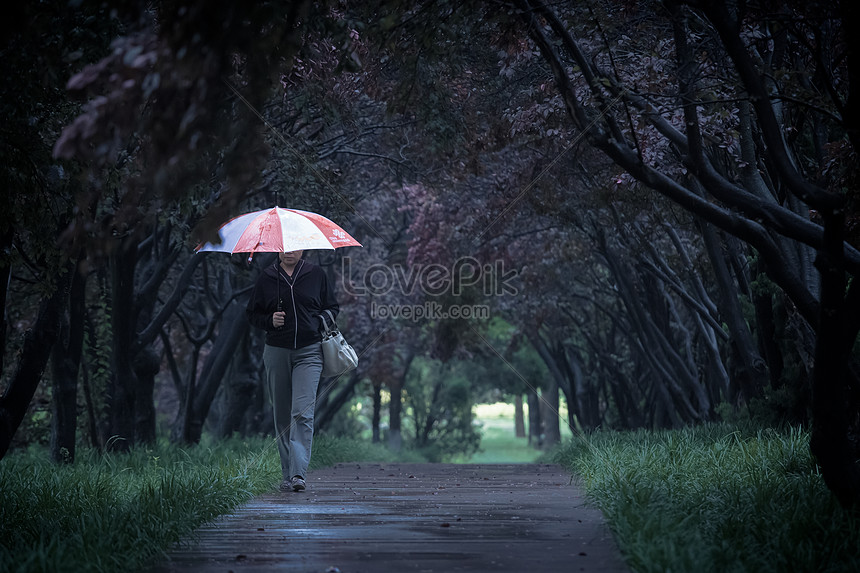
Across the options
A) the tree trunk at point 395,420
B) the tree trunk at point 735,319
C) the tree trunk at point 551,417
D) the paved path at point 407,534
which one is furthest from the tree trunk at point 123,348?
the tree trunk at point 551,417

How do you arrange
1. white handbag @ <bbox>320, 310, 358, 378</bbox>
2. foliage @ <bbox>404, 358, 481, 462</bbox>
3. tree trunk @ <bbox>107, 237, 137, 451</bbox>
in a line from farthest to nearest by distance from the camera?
1. foliage @ <bbox>404, 358, 481, 462</bbox>
2. tree trunk @ <bbox>107, 237, 137, 451</bbox>
3. white handbag @ <bbox>320, 310, 358, 378</bbox>

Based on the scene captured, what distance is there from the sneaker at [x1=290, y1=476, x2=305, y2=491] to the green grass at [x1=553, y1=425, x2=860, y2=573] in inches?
95.2

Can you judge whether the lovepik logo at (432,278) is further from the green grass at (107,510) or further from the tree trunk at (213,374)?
the green grass at (107,510)

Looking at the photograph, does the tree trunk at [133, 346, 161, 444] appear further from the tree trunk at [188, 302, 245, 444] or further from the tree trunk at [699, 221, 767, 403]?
the tree trunk at [699, 221, 767, 403]

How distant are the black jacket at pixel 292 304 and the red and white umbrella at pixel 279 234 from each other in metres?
0.24

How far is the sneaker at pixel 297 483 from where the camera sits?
26.7 feet

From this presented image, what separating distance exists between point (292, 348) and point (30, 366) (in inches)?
82.3

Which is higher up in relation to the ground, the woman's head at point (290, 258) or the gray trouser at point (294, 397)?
the woman's head at point (290, 258)

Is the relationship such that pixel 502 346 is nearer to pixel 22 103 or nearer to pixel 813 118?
pixel 813 118

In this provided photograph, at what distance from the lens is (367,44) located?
10.2 metres

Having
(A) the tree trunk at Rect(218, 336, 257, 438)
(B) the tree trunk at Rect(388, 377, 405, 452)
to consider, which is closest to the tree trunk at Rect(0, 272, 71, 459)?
(A) the tree trunk at Rect(218, 336, 257, 438)

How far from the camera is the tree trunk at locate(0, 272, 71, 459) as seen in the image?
7.45m

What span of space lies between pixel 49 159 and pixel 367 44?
4.20 m

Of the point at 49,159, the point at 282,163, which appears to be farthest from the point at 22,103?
the point at 282,163
